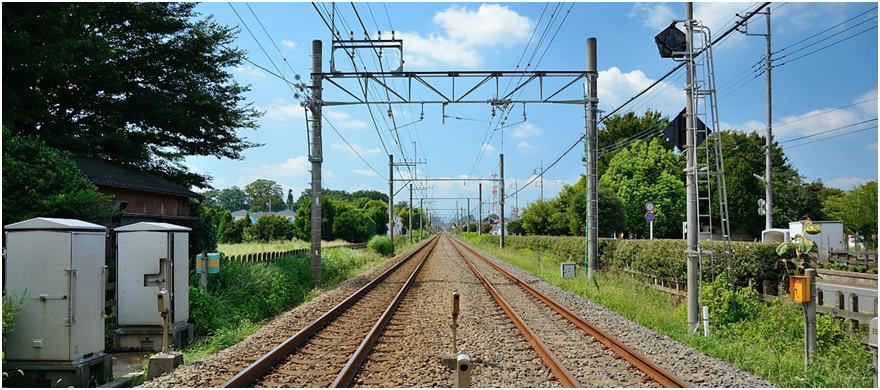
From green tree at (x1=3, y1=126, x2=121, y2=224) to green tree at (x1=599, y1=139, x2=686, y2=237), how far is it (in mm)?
37161

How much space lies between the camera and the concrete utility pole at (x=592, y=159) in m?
17.5

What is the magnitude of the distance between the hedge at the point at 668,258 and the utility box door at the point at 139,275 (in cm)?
1035

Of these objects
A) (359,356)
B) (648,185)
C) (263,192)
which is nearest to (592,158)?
(359,356)

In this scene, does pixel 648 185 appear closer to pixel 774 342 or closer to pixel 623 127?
pixel 623 127

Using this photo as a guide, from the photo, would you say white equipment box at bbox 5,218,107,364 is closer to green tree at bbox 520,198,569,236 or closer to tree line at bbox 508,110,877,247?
tree line at bbox 508,110,877,247

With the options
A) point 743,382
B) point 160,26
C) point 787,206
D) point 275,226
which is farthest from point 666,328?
point 787,206

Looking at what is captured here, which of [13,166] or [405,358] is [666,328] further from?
[13,166]

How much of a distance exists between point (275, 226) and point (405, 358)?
1805 inches

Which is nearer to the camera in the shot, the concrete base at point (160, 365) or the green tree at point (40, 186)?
the concrete base at point (160, 365)

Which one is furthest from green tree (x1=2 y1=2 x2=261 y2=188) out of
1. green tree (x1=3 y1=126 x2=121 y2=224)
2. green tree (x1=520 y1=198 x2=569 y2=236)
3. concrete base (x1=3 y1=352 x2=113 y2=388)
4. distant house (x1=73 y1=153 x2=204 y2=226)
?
green tree (x1=520 y1=198 x2=569 y2=236)

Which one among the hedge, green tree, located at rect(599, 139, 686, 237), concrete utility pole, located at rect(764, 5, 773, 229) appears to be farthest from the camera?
green tree, located at rect(599, 139, 686, 237)

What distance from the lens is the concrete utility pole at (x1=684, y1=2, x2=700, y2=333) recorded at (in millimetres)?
9672

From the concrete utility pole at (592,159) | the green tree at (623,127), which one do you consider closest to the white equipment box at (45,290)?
the concrete utility pole at (592,159)

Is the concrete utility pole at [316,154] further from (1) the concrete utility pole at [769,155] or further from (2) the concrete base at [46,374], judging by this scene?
(1) the concrete utility pole at [769,155]
